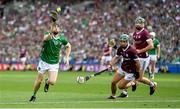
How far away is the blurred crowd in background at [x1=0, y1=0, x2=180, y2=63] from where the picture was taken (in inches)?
1961

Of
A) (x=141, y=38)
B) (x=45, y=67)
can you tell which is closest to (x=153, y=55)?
(x=141, y=38)

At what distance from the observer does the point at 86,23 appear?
56.4 m

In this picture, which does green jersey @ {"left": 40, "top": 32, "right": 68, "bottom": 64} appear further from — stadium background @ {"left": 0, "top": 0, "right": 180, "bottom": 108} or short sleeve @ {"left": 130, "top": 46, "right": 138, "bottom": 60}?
stadium background @ {"left": 0, "top": 0, "right": 180, "bottom": 108}

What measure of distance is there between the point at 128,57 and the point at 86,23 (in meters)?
33.7

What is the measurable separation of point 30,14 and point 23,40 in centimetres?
302

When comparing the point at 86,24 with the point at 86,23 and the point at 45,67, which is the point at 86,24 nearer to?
the point at 86,23

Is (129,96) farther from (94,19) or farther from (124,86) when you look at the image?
(94,19)

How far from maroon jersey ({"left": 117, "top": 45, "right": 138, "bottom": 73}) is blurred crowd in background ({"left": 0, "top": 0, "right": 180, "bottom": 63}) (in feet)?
80.6

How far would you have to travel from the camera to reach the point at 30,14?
60750 millimetres

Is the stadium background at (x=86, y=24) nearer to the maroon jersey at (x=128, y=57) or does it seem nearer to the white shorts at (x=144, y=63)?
the white shorts at (x=144, y=63)

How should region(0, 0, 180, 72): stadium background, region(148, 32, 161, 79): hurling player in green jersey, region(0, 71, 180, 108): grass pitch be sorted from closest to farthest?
1. region(0, 71, 180, 108): grass pitch
2. region(148, 32, 161, 79): hurling player in green jersey
3. region(0, 0, 180, 72): stadium background

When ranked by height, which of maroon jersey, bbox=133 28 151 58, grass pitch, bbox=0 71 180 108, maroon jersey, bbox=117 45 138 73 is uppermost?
maroon jersey, bbox=133 28 151 58

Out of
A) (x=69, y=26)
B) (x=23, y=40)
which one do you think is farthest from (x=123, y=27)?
(x=23, y=40)

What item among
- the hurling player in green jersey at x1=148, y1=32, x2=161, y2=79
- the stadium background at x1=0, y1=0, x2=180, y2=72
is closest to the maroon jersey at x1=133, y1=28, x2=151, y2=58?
the hurling player in green jersey at x1=148, y1=32, x2=161, y2=79
